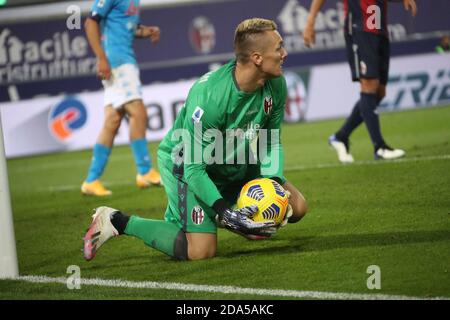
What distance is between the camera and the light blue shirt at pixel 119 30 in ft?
31.9

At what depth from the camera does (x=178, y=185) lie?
620 cm

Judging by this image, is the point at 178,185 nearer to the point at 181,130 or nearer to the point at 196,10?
the point at 181,130

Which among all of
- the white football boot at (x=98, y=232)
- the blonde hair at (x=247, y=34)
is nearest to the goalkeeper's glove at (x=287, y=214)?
the blonde hair at (x=247, y=34)

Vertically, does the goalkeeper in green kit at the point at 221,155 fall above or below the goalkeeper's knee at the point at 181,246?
above

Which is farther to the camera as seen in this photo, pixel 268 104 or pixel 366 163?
pixel 366 163

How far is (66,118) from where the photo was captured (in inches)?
588

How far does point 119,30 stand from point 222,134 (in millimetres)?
4159

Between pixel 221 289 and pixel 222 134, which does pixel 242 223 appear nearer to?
pixel 221 289

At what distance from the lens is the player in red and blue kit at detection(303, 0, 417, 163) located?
31.0 ft

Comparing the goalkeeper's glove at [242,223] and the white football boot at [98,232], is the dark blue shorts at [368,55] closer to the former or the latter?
the white football boot at [98,232]

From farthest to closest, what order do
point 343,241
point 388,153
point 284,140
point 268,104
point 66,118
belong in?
point 66,118
point 284,140
point 388,153
point 343,241
point 268,104

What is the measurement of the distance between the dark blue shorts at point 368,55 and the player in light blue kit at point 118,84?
2050mm

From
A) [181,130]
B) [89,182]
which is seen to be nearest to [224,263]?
[181,130]

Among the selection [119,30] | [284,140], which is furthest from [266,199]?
[284,140]
